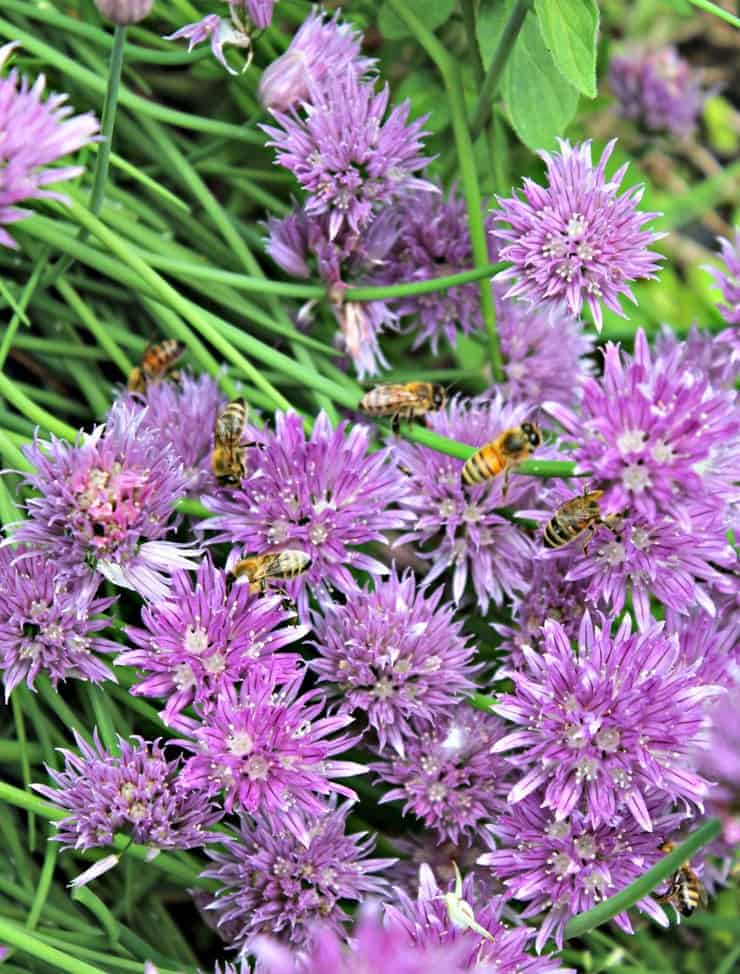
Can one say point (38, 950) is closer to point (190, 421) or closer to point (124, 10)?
point (190, 421)

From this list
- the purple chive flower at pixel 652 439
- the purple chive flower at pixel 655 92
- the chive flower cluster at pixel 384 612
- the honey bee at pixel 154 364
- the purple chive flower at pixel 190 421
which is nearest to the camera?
the purple chive flower at pixel 652 439

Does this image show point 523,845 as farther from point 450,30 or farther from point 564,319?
point 450,30

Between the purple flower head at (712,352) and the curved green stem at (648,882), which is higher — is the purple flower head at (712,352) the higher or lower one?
the higher one


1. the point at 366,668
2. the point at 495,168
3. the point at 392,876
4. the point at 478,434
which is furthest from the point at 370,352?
the point at 392,876

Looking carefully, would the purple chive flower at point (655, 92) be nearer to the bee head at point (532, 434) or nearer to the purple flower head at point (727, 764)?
the bee head at point (532, 434)

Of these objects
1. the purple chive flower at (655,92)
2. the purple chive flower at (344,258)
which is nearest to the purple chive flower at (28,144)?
the purple chive flower at (344,258)

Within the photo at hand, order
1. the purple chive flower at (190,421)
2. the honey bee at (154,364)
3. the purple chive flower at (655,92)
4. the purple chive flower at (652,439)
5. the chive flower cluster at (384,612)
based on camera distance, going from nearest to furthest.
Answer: the purple chive flower at (652,439)
the chive flower cluster at (384,612)
the purple chive flower at (190,421)
the honey bee at (154,364)
the purple chive flower at (655,92)
